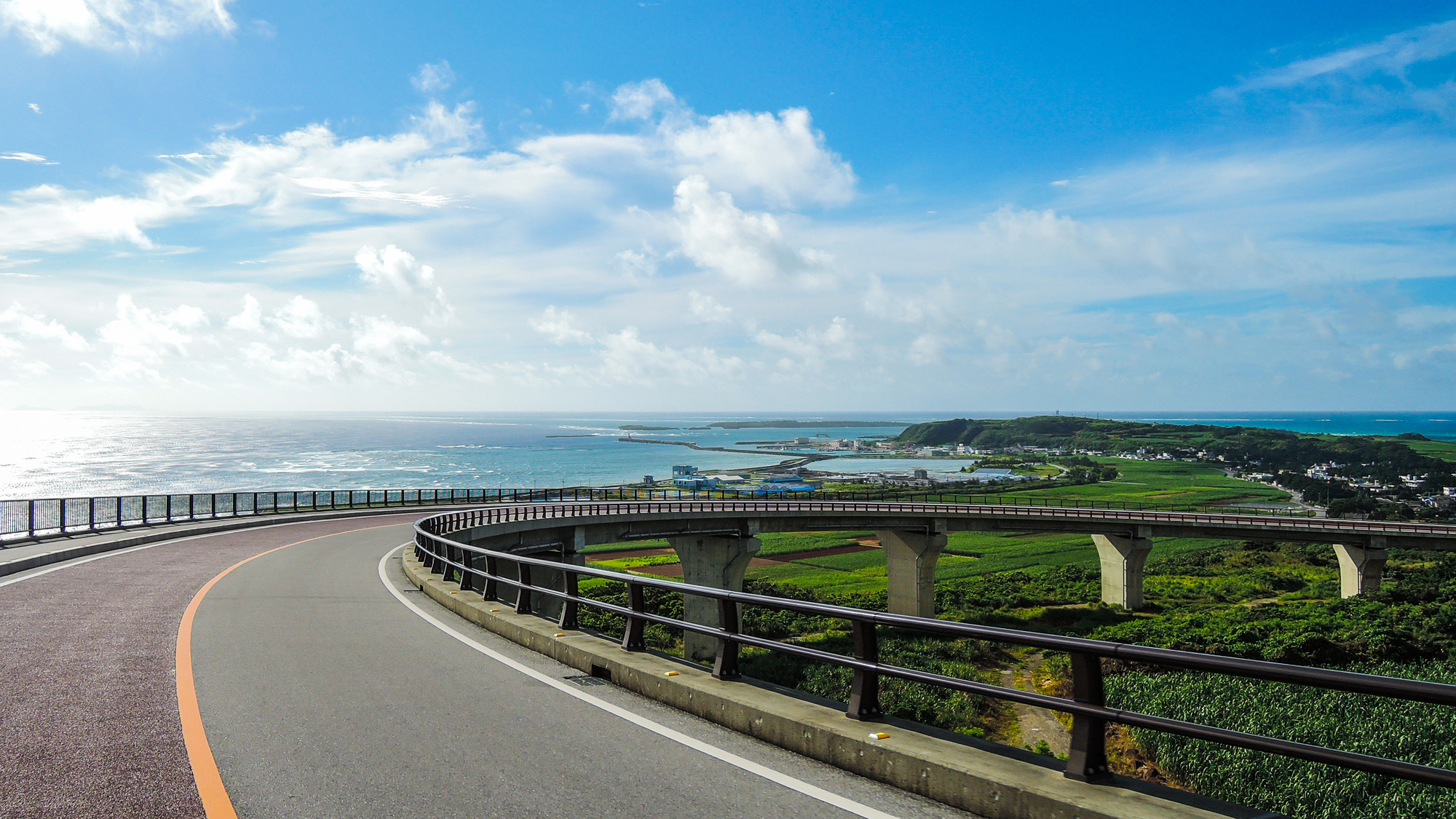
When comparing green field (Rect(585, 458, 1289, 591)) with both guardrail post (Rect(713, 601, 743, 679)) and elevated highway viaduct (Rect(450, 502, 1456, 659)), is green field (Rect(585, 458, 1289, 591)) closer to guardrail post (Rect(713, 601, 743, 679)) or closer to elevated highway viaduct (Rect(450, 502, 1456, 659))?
elevated highway viaduct (Rect(450, 502, 1456, 659))

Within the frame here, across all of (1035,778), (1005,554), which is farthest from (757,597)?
(1005,554)

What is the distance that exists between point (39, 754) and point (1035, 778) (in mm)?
6708

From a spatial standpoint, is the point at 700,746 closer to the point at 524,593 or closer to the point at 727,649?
the point at 727,649

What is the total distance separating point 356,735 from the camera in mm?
6266

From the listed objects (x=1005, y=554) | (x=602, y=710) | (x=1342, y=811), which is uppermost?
(x=602, y=710)

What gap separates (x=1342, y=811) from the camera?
439 inches

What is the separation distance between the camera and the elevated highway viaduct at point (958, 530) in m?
51.0

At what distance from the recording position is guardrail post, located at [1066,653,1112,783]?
14.0 feet

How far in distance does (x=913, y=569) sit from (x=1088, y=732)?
55213 millimetres

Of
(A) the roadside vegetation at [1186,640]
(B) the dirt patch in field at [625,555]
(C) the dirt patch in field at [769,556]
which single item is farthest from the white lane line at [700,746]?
(B) the dirt patch in field at [625,555]

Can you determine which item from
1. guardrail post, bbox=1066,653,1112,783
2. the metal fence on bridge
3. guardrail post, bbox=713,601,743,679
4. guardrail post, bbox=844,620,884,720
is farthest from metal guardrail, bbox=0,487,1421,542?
guardrail post, bbox=1066,653,1112,783

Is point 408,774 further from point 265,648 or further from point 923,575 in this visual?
point 923,575

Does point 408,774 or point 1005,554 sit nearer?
point 408,774

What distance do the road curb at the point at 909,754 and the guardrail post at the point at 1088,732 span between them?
0.26ft
